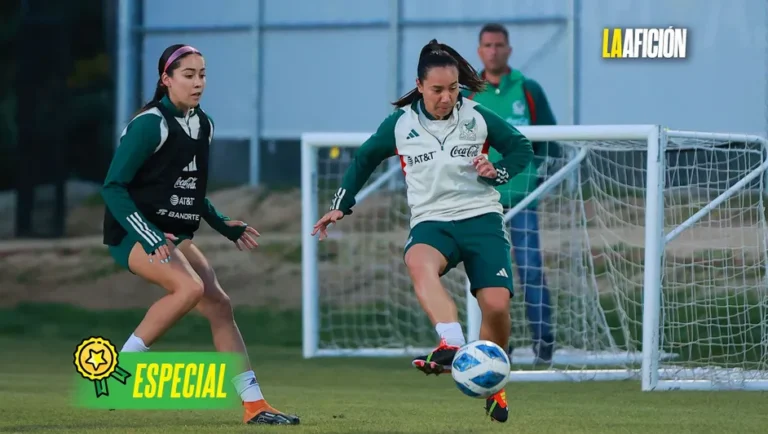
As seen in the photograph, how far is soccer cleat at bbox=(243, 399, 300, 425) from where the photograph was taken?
6234 millimetres

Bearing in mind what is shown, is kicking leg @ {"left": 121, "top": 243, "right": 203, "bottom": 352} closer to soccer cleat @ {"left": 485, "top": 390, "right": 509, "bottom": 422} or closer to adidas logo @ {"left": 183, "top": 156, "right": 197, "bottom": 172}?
adidas logo @ {"left": 183, "top": 156, "right": 197, "bottom": 172}

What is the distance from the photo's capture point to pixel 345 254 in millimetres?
15539

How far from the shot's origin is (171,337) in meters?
12.9

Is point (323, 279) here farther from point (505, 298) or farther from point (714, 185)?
point (505, 298)

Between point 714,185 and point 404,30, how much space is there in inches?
367

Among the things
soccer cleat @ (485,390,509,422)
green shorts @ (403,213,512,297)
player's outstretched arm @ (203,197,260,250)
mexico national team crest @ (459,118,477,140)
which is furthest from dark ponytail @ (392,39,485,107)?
soccer cleat @ (485,390,509,422)

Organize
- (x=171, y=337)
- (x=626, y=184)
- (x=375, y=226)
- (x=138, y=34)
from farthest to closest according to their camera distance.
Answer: (x=138, y=34) → (x=375, y=226) → (x=171, y=337) → (x=626, y=184)

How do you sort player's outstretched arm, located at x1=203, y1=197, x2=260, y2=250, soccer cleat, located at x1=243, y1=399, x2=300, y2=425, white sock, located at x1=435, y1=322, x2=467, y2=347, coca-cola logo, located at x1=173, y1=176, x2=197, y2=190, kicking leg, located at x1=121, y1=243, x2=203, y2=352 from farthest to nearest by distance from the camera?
1. player's outstretched arm, located at x1=203, y1=197, x2=260, y2=250
2. coca-cola logo, located at x1=173, y1=176, x2=197, y2=190
3. soccer cleat, located at x1=243, y1=399, x2=300, y2=425
4. kicking leg, located at x1=121, y1=243, x2=203, y2=352
5. white sock, located at x1=435, y1=322, x2=467, y2=347

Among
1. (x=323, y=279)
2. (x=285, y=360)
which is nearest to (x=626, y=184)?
(x=285, y=360)

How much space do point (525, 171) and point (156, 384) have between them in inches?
160

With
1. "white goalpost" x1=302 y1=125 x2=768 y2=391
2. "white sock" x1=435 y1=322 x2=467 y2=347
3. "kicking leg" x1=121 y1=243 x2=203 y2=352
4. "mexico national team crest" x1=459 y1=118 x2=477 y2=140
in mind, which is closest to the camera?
"white sock" x1=435 y1=322 x2=467 y2=347

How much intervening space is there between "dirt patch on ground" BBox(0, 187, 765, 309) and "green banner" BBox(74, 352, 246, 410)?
425 cm

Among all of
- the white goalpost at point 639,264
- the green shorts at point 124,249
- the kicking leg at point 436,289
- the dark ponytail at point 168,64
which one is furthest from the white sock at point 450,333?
the white goalpost at point 639,264

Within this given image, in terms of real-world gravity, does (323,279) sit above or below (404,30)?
below
